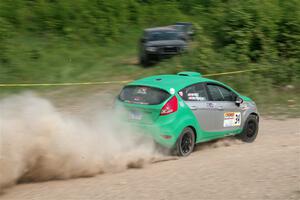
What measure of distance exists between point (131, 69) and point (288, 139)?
35.7 feet

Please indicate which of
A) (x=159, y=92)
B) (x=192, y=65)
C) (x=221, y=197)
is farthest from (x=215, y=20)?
(x=221, y=197)

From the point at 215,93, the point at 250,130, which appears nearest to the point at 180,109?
the point at 215,93

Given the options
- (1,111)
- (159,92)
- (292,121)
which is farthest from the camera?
(292,121)

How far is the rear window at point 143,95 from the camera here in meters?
10.1

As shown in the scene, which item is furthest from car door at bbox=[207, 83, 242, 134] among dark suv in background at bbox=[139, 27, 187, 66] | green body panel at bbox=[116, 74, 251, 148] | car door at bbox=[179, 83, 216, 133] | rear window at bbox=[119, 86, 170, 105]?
dark suv in background at bbox=[139, 27, 187, 66]

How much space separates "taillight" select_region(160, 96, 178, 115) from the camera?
32.9ft

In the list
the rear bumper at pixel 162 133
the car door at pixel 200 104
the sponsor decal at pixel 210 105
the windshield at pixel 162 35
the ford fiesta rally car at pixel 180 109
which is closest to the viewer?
the rear bumper at pixel 162 133

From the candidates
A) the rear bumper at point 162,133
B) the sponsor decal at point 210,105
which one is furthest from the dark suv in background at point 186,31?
the rear bumper at point 162,133

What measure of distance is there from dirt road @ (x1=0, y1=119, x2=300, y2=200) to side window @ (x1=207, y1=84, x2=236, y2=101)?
4.28 ft

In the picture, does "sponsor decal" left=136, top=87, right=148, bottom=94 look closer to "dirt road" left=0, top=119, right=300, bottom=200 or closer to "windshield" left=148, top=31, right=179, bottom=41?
"dirt road" left=0, top=119, right=300, bottom=200

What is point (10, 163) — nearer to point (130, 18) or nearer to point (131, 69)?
point (131, 69)

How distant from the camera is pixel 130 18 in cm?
3012

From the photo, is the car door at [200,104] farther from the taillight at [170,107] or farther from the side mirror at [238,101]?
the side mirror at [238,101]

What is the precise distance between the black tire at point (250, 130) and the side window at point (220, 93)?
32.8 inches
